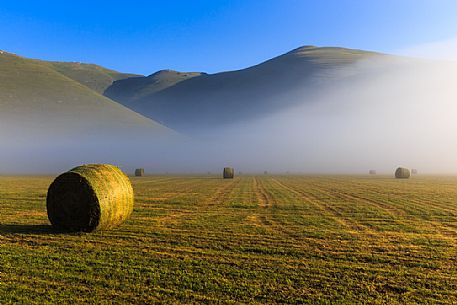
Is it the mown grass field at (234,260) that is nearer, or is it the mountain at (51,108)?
the mown grass field at (234,260)

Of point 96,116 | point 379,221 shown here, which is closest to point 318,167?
point 96,116

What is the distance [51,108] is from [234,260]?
148 metres

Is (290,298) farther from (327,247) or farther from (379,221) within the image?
(379,221)

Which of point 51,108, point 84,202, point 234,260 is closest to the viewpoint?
A: point 234,260

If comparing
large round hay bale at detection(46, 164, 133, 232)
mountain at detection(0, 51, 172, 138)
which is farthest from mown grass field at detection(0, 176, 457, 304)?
mountain at detection(0, 51, 172, 138)

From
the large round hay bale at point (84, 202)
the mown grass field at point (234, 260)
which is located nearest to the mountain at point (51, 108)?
the large round hay bale at point (84, 202)

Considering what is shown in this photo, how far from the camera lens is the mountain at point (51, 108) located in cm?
12581

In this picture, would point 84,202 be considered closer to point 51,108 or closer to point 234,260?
point 234,260

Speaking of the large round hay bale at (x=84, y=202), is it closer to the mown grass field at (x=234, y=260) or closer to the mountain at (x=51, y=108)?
the mown grass field at (x=234, y=260)

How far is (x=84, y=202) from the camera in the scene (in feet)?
45.1

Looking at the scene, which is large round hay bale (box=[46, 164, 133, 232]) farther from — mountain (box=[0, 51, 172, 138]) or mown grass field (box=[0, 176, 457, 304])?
mountain (box=[0, 51, 172, 138])

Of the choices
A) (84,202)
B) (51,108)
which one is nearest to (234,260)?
(84,202)

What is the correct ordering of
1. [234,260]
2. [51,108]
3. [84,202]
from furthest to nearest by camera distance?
1. [51,108]
2. [84,202]
3. [234,260]

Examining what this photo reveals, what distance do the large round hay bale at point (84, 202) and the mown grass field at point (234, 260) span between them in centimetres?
54
